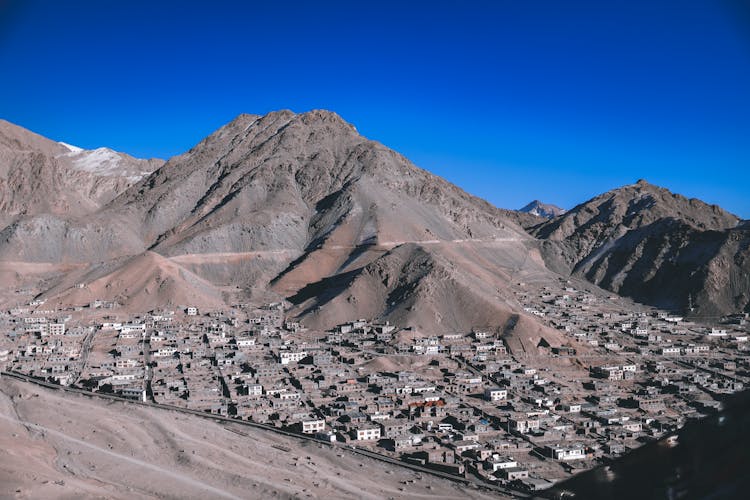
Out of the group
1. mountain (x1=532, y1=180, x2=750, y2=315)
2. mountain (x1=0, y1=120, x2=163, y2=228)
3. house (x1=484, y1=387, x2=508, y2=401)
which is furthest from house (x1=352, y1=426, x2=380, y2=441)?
mountain (x1=0, y1=120, x2=163, y2=228)

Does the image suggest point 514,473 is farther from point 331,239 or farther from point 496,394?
point 331,239

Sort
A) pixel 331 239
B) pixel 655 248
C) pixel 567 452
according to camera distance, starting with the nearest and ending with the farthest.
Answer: pixel 567 452 → pixel 331 239 → pixel 655 248

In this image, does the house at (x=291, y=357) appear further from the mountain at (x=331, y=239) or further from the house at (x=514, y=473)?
the house at (x=514, y=473)

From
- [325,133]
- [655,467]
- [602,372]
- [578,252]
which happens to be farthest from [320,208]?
[655,467]

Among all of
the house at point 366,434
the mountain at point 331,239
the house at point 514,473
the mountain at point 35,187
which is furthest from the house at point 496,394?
the mountain at point 35,187

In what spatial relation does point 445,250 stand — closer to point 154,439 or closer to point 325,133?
point 154,439

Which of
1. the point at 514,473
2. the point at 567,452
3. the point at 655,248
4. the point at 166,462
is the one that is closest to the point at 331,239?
the point at 655,248
